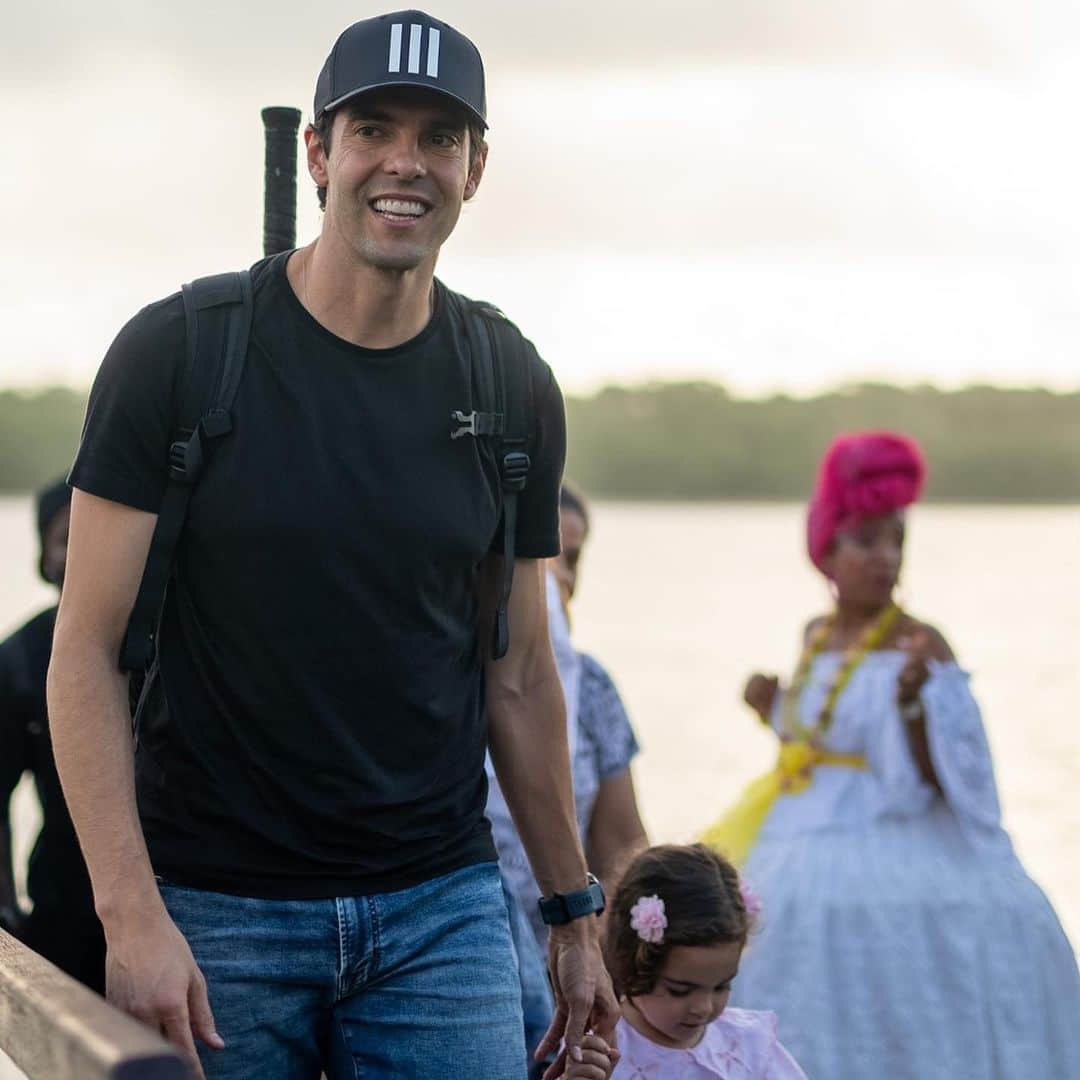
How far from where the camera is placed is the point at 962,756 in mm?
5914

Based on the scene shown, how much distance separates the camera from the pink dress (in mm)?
3707

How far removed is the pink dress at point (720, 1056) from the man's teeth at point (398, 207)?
1724mm

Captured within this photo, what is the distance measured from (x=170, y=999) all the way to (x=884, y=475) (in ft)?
13.7

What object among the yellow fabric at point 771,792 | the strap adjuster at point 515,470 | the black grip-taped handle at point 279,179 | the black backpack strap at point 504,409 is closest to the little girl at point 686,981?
the black backpack strap at point 504,409

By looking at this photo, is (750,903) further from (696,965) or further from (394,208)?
(394,208)

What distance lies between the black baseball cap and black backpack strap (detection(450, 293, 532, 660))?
11.8 inches

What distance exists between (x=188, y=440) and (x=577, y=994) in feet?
3.30

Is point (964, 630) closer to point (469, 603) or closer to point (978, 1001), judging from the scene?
point (978, 1001)

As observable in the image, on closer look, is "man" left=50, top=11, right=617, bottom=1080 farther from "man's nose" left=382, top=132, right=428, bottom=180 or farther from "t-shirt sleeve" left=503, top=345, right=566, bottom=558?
"t-shirt sleeve" left=503, top=345, right=566, bottom=558

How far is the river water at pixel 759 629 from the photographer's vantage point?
1605 cm

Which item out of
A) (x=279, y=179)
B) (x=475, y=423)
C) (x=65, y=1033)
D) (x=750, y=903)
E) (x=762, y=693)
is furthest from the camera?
(x=762, y=693)

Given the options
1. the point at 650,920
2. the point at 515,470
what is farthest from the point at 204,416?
the point at 650,920

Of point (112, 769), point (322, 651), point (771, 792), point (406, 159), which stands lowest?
point (771, 792)

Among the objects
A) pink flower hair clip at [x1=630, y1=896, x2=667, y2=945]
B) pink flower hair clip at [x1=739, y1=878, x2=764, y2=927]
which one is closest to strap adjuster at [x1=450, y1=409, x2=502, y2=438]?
pink flower hair clip at [x1=630, y1=896, x2=667, y2=945]
